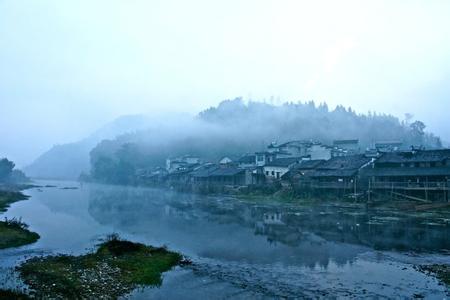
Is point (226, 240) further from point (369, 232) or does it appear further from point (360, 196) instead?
point (360, 196)

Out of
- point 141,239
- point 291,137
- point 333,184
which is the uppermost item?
point 291,137

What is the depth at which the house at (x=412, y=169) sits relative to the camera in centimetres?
5459

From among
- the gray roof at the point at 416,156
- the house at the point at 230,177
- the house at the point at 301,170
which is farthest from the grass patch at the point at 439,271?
the house at the point at 230,177

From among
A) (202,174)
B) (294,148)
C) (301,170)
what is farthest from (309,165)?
(202,174)

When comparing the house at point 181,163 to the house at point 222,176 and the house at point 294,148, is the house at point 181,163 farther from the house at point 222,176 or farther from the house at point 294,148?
the house at point 294,148

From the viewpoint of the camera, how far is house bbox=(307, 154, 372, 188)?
205 ft

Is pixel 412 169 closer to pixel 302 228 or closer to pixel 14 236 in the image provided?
pixel 302 228

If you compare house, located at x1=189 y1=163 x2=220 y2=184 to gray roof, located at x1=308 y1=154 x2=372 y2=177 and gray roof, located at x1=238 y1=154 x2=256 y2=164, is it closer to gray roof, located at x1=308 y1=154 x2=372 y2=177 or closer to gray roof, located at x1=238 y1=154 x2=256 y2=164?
gray roof, located at x1=238 y1=154 x2=256 y2=164

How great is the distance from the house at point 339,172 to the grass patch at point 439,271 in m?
38.0

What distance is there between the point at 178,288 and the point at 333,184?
4853 centimetres

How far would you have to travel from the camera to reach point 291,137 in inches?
6471

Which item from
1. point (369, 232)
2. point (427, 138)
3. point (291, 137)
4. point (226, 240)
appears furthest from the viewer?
point (427, 138)

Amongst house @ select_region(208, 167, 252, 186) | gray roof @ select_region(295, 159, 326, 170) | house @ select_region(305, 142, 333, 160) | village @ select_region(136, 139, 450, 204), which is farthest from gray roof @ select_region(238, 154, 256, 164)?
gray roof @ select_region(295, 159, 326, 170)

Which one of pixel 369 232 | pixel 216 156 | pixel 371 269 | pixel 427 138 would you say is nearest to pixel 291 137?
pixel 216 156
